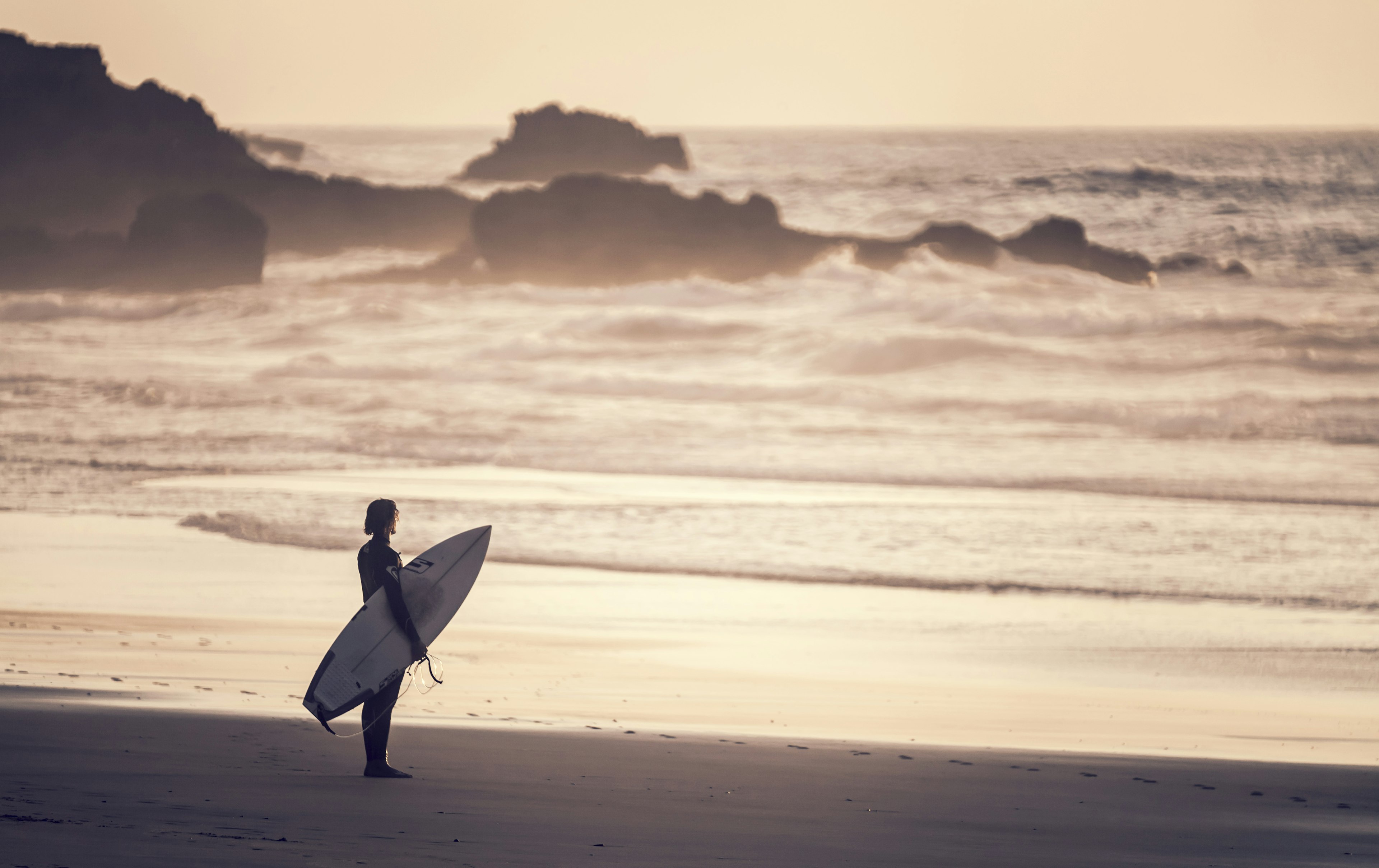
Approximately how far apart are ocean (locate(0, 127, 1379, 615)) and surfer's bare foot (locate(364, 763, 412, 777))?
584cm

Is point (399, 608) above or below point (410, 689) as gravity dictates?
above

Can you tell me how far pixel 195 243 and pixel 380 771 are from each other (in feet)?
164

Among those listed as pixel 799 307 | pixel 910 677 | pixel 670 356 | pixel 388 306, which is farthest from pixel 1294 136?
pixel 910 677

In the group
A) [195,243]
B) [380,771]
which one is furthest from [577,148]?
[380,771]

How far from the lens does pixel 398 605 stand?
575 centimetres

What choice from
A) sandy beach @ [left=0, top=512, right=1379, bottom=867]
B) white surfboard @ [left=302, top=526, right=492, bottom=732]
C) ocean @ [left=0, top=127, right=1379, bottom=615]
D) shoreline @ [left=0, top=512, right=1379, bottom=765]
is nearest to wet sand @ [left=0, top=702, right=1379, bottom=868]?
sandy beach @ [left=0, top=512, right=1379, bottom=867]

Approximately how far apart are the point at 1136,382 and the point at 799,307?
493 inches

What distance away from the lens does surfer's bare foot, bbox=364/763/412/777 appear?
18.7ft

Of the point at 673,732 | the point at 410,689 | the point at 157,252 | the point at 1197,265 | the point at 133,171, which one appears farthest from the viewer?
the point at 133,171

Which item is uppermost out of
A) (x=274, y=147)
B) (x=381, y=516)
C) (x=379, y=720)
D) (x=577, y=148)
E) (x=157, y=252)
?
(x=577, y=148)

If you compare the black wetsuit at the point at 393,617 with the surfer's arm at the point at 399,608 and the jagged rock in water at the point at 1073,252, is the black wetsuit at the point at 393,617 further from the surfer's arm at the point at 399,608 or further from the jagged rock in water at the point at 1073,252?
the jagged rock in water at the point at 1073,252

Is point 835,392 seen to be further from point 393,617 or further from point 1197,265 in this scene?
point 393,617

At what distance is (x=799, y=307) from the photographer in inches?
1663

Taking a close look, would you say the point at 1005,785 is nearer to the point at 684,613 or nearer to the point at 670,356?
the point at 684,613
